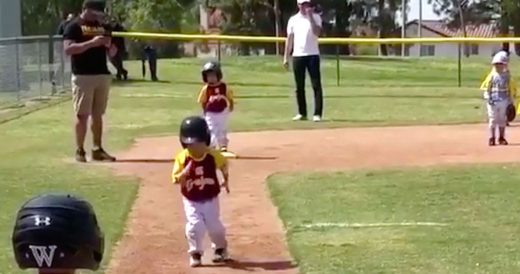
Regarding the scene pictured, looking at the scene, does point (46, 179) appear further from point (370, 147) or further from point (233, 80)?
point (233, 80)

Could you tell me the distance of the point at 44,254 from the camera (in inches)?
118

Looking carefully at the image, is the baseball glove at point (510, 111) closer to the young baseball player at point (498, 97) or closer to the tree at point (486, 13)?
the young baseball player at point (498, 97)

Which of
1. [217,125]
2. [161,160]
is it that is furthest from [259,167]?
[161,160]

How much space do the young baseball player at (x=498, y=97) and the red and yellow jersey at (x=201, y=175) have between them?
287 inches

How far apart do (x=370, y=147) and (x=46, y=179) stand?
14.2 feet

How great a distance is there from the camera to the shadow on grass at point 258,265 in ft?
27.3

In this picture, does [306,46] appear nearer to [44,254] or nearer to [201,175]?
[201,175]

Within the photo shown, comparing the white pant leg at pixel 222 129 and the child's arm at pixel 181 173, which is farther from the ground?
the child's arm at pixel 181 173

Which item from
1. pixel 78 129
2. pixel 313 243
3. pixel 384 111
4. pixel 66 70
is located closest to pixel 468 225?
pixel 313 243

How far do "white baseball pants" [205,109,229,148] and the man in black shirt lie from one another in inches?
46.5

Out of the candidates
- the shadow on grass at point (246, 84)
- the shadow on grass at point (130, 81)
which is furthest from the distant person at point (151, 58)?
the shadow on grass at point (246, 84)

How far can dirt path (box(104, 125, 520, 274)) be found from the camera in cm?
874

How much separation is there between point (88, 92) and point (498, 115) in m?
5.02

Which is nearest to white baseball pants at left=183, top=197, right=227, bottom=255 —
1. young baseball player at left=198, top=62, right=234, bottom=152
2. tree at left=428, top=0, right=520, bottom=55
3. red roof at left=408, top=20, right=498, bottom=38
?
young baseball player at left=198, top=62, right=234, bottom=152
